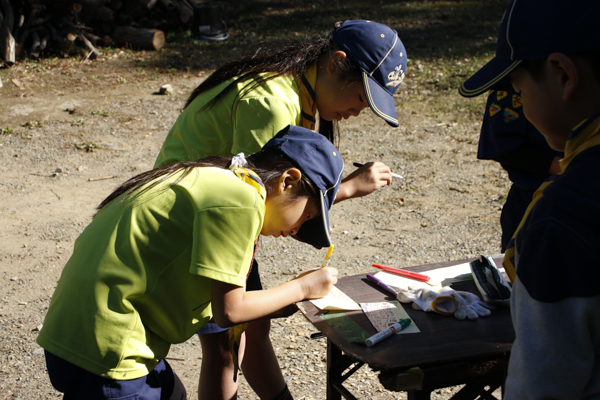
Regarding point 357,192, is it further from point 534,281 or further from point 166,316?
point 534,281

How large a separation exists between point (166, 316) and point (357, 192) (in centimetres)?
93

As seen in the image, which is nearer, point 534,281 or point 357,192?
point 534,281

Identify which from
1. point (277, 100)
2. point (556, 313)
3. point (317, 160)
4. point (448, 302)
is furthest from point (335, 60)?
point (556, 313)

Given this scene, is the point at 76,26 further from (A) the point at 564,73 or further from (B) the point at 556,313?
(B) the point at 556,313

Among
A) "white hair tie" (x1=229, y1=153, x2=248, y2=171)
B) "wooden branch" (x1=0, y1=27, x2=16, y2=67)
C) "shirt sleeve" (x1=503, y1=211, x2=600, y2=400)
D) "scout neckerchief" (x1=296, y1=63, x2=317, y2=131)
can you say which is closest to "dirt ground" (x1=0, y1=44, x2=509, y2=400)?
"wooden branch" (x1=0, y1=27, x2=16, y2=67)

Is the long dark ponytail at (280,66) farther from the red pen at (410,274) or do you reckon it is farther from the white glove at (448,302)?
the white glove at (448,302)

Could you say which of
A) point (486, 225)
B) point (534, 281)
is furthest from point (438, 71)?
point (534, 281)

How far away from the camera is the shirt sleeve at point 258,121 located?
72.7 inches

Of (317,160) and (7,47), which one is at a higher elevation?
(317,160)

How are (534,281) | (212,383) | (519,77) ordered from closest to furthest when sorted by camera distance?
(534,281) < (519,77) < (212,383)

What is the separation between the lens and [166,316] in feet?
4.76

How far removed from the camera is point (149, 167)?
5.05 metres

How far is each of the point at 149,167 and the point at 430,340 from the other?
3.99 metres

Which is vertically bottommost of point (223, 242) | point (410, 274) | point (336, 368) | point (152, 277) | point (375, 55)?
point (336, 368)
